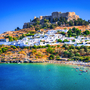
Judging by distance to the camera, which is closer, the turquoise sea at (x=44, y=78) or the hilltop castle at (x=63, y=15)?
the turquoise sea at (x=44, y=78)

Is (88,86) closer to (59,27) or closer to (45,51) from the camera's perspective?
(45,51)

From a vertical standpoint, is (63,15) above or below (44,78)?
above

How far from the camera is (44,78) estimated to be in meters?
16.5

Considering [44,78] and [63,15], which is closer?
[44,78]

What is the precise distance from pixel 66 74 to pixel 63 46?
421 inches

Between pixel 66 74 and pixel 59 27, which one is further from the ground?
pixel 59 27

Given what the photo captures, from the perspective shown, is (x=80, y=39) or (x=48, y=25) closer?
(x=80, y=39)

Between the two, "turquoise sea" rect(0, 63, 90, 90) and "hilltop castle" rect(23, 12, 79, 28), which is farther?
"hilltop castle" rect(23, 12, 79, 28)

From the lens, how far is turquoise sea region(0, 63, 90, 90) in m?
14.1

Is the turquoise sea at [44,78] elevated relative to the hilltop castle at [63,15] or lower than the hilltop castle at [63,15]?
lower

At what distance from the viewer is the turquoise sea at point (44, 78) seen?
1410 cm

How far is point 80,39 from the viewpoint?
102 ft

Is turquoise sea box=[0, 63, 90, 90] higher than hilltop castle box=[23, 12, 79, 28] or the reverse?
the reverse

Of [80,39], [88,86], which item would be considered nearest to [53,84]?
[88,86]
